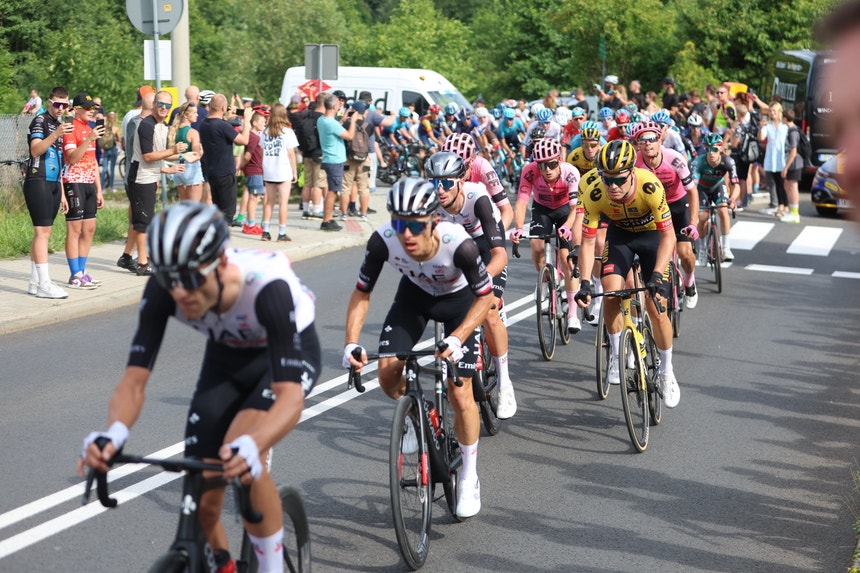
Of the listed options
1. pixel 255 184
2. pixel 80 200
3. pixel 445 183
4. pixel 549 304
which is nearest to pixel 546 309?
pixel 549 304

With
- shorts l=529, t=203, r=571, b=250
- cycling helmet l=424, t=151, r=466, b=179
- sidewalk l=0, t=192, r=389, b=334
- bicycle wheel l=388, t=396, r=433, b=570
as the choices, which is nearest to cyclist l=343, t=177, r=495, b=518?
bicycle wheel l=388, t=396, r=433, b=570

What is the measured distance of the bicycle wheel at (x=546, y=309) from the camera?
34.0 feet

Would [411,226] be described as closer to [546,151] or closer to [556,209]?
[546,151]

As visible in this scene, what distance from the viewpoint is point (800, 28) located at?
4262 centimetres

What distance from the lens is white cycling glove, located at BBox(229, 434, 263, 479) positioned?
324 centimetres

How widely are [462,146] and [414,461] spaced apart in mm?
3896

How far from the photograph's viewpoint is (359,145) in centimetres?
1934

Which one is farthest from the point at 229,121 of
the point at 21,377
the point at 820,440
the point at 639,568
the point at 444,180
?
the point at 639,568

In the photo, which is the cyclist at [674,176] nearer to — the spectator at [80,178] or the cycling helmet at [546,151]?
the cycling helmet at [546,151]

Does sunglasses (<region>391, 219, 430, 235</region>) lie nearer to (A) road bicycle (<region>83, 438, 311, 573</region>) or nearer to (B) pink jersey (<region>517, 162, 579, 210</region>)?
(A) road bicycle (<region>83, 438, 311, 573</region>)

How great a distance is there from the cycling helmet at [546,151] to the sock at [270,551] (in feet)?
22.7

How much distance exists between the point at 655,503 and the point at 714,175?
8518 millimetres

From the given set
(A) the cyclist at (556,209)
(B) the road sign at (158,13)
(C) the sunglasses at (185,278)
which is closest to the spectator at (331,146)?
(B) the road sign at (158,13)

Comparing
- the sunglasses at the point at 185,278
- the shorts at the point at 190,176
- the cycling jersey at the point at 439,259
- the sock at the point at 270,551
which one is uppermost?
the sunglasses at the point at 185,278
